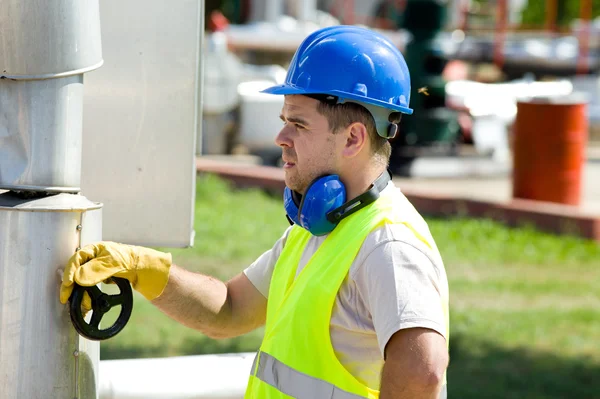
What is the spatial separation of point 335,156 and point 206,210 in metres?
8.14

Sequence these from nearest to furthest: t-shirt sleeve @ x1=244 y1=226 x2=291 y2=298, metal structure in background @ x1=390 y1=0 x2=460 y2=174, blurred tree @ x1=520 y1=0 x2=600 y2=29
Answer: t-shirt sleeve @ x1=244 y1=226 x2=291 y2=298
metal structure in background @ x1=390 y1=0 x2=460 y2=174
blurred tree @ x1=520 y1=0 x2=600 y2=29

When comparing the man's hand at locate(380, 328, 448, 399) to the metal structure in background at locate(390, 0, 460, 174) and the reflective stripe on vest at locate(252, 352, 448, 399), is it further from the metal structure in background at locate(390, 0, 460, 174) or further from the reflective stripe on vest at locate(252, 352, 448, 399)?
the metal structure in background at locate(390, 0, 460, 174)

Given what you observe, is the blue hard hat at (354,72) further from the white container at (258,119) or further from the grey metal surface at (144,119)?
the white container at (258,119)

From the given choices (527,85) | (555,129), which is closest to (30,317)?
(555,129)

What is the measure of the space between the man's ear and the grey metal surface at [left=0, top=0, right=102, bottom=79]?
A: 0.66m

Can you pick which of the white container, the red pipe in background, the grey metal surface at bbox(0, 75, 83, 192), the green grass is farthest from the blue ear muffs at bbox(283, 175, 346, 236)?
the white container

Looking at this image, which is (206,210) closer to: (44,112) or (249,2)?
(44,112)

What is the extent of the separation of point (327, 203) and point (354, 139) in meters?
0.17

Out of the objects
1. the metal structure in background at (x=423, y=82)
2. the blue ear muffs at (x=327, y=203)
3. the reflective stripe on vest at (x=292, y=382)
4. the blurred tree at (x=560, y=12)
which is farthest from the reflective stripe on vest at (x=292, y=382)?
the blurred tree at (x=560, y=12)

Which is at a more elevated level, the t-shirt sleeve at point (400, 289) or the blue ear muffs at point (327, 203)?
the blue ear muffs at point (327, 203)

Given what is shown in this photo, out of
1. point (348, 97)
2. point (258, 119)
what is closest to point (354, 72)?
point (348, 97)

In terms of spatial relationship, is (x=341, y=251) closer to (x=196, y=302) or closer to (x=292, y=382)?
(x=292, y=382)

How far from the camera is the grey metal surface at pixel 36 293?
2324 millimetres

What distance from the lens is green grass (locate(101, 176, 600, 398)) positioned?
6.20 meters
